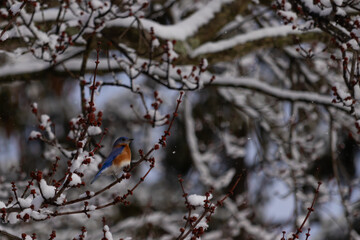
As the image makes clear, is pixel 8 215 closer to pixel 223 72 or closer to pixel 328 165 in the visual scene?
pixel 223 72

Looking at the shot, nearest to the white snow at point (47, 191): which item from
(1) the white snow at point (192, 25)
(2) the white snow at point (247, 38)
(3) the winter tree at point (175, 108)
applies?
(3) the winter tree at point (175, 108)

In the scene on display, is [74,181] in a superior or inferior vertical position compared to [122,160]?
inferior

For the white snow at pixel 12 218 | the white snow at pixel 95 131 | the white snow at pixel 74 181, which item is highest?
the white snow at pixel 95 131

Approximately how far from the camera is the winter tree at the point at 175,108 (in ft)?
8.63

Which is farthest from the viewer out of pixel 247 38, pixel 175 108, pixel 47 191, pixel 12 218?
pixel 175 108

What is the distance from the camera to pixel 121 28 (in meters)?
4.54

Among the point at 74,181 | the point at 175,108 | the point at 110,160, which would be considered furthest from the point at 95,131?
the point at 175,108

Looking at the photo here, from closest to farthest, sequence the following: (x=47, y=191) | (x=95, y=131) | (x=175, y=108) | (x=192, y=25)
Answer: (x=47, y=191)
(x=95, y=131)
(x=192, y=25)
(x=175, y=108)

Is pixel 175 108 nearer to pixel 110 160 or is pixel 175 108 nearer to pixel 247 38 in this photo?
pixel 247 38

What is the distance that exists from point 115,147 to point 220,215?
7.75 m

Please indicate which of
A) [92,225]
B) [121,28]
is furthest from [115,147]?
[92,225]

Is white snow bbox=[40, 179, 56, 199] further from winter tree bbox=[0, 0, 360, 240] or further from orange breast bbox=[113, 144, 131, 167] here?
orange breast bbox=[113, 144, 131, 167]

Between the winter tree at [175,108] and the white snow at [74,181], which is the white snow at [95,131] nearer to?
the winter tree at [175,108]

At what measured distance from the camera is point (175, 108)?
675 centimetres
